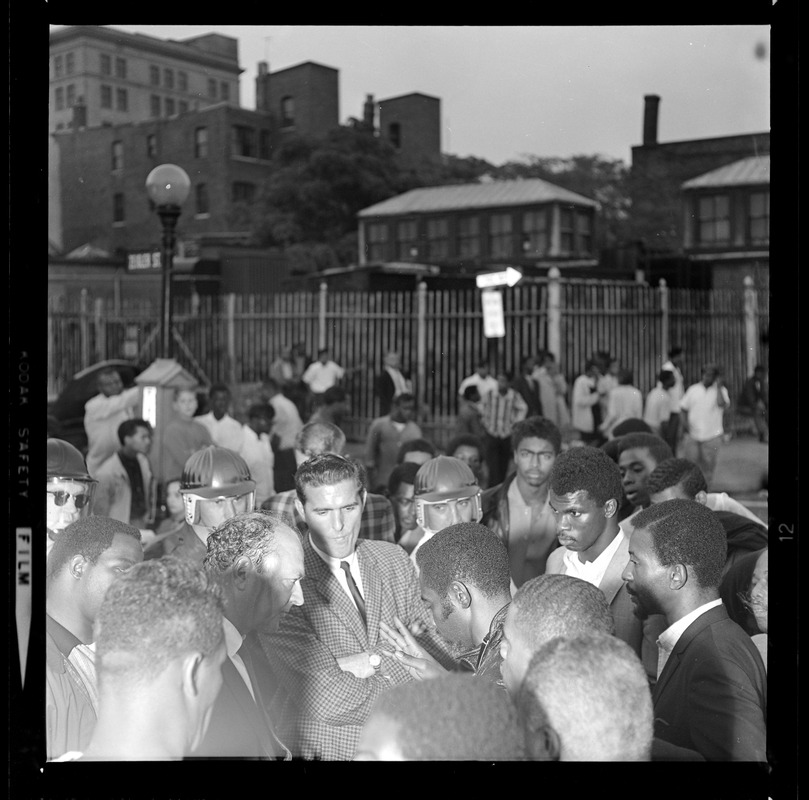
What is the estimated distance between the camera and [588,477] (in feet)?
14.0

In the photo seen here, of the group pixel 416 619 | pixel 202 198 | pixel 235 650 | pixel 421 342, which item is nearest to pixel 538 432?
pixel 416 619

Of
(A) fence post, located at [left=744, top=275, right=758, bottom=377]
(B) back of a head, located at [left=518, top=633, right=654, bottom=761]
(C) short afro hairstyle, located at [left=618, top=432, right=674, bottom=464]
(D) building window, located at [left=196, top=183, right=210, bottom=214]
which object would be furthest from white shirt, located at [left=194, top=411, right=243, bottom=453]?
(D) building window, located at [left=196, top=183, right=210, bottom=214]

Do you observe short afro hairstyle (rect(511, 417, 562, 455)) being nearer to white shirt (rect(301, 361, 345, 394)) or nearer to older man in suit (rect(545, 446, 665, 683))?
older man in suit (rect(545, 446, 665, 683))

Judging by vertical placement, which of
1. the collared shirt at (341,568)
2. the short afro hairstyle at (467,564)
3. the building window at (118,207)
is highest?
the building window at (118,207)

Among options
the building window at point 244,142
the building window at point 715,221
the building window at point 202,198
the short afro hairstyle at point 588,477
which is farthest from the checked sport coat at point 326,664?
the building window at point 202,198

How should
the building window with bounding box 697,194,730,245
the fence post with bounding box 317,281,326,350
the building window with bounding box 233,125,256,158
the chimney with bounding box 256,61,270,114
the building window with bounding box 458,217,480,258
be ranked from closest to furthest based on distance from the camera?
the fence post with bounding box 317,281,326,350, the building window with bounding box 697,194,730,245, the building window with bounding box 458,217,480,258, the chimney with bounding box 256,61,270,114, the building window with bounding box 233,125,256,158

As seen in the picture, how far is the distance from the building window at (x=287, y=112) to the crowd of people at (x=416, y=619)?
33923 mm

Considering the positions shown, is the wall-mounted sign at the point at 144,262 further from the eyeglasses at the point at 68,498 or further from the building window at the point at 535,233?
the building window at the point at 535,233

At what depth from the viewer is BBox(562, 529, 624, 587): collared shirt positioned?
421 cm

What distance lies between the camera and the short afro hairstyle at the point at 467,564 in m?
3.34

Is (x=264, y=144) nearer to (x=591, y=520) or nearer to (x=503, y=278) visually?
(x=503, y=278)

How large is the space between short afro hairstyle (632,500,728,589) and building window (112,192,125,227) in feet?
124
